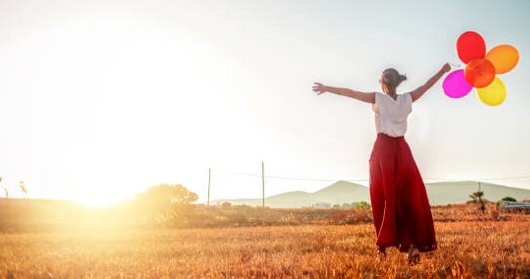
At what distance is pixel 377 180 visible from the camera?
650 centimetres

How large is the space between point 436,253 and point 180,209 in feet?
86.1

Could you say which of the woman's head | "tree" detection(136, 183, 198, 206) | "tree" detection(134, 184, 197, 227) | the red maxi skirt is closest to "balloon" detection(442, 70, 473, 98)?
the woman's head

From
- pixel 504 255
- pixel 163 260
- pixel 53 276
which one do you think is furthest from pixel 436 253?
pixel 53 276

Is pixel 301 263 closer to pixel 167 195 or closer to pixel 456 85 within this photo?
pixel 456 85

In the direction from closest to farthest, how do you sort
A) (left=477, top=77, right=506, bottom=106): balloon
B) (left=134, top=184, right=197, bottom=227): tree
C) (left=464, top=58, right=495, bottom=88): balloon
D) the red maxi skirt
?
the red maxi skirt, (left=464, top=58, right=495, bottom=88): balloon, (left=477, top=77, right=506, bottom=106): balloon, (left=134, top=184, right=197, bottom=227): tree

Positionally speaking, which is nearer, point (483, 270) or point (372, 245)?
point (483, 270)

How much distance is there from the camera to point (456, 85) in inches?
288

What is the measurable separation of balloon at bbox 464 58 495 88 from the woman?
3.99ft

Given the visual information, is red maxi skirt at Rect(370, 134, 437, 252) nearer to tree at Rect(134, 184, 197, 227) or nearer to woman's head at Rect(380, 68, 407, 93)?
woman's head at Rect(380, 68, 407, 93)

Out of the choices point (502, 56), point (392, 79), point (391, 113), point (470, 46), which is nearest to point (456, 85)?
point (470, 46)

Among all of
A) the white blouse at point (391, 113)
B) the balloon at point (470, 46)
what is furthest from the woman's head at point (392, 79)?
the balloon at point (470, 46)

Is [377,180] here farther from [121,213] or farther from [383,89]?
[121,213]

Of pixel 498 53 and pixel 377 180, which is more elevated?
pixel 498 53

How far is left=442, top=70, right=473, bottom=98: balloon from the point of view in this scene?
7.25 metres
